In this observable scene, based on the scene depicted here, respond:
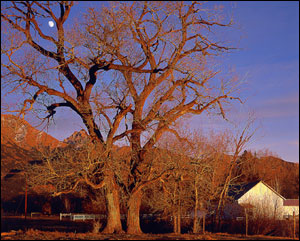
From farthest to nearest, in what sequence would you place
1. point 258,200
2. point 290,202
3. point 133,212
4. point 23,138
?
1. point 290,202
2. point 258,200
3. point 133,212
4. point 23,138

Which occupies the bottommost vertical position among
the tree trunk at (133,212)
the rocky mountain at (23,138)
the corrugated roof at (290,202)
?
the corrugated roof at (290,202)

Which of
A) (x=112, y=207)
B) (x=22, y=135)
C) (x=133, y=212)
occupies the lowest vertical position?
(x=133, y=212)

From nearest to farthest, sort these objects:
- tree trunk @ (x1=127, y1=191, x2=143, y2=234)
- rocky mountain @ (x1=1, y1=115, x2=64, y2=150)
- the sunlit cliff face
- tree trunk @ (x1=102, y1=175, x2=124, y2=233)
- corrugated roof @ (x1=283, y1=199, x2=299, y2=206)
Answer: rocky mountain @ (x1=1, y1=115, x2=64, y2=150)
the sunlit cliff face
tree trunk @ (x1=102, y1=175, x2=124, y2=233)
tree trunk @ (x1=127, y1=191, x2=143, y2=234)
corrugated roof @ (x1=283, y1=199, x2=299, y2=206)

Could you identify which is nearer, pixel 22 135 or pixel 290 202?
pixel 22 135

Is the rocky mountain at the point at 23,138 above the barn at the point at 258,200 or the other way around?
above

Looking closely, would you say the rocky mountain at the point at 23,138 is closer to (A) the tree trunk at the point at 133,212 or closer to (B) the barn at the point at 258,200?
(A) the tree trunk at the point at 133,212

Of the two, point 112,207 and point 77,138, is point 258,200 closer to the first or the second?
point 112,207

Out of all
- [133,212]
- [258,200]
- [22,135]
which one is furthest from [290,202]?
[22,135]

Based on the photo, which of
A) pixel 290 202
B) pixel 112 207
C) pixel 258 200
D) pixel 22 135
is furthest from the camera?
pixel 290 202

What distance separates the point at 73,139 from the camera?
16969 mm

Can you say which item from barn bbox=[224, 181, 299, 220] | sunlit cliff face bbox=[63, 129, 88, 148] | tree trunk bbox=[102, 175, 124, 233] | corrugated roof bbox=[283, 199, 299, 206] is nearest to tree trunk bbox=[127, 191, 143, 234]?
tree trunk bbox=[102, 175, 124, 233]

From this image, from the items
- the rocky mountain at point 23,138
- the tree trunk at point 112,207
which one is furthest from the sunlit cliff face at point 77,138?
the tree trunk at point 112,207

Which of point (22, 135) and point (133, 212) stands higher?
point (22, 135)

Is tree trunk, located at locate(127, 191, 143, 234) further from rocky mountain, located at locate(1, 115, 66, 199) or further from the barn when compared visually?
the barn
